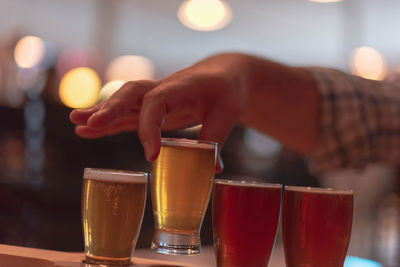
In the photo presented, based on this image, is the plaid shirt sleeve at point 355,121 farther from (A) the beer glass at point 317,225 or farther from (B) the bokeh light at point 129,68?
(B) the bokeh light at point 129,68

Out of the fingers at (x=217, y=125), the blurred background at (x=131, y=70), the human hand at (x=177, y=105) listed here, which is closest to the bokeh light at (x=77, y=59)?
the blurred background at (x=131, y=70)

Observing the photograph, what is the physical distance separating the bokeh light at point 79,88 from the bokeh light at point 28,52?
76 cm

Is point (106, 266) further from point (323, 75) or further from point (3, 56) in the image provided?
point (3, 56)

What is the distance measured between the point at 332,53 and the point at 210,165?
12734 millimetres

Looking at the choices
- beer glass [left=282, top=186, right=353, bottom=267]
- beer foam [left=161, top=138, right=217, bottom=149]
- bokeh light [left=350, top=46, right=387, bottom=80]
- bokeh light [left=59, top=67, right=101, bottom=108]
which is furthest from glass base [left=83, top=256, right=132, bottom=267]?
bokeh light [left=350, top=46, right=387, bottom=80]

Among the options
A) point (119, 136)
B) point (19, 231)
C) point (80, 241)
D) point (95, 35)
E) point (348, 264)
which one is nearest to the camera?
point (348, 264)

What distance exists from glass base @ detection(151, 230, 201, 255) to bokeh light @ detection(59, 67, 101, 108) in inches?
332

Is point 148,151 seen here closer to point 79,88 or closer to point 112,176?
point 112,176

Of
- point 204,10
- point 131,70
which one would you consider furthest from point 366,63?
point 204,10

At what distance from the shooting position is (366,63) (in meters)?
10.5

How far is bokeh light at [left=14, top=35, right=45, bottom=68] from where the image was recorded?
29.4 feet

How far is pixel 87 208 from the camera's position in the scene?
4.23 ft

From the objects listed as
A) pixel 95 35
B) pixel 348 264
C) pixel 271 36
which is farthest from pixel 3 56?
pixel 348 264

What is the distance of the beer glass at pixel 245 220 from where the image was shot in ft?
4.18
